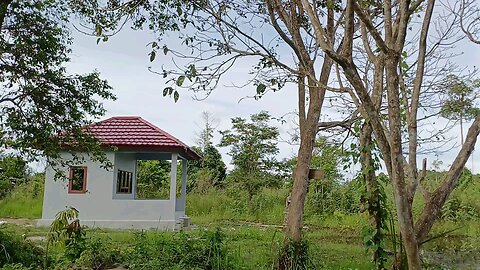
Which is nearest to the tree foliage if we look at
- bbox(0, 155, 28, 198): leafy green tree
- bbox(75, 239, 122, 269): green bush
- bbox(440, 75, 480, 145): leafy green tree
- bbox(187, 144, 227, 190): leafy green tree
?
bbox(440, 75, 480, 145): leafy green tree

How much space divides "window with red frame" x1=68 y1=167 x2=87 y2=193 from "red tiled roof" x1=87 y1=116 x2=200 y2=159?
1065 mm

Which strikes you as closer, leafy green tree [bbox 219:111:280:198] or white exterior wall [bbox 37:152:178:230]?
white exterior wall [bbox 37:152:178:230]

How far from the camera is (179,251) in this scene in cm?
540

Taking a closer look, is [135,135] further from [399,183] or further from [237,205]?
[399,183]

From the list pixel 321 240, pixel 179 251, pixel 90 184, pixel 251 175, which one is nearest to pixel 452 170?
pixel 179 251

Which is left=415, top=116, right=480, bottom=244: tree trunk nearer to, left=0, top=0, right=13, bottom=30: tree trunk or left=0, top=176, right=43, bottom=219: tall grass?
left=0, top=0, right=13, bottom=30: tree trunk

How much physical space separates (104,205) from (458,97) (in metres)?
9.08

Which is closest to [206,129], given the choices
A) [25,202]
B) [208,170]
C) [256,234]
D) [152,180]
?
[208,170]

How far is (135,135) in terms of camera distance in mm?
12609

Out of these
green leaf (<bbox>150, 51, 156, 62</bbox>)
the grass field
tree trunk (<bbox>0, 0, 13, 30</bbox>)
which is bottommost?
the grass field

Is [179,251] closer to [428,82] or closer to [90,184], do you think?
[428,82]

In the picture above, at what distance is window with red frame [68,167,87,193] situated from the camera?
40.2 feet

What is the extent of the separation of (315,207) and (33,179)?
377 inches

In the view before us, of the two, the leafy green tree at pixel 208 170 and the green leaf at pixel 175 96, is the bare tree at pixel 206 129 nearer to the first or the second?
the leafy green tree at pixel 208 170
